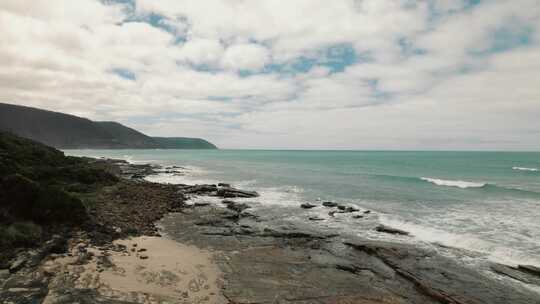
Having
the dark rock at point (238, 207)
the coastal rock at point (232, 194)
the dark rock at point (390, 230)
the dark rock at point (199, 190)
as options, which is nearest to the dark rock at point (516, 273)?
the dark rock at point (390, 230)

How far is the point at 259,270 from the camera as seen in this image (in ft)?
41.2

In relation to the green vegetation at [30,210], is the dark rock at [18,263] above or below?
below

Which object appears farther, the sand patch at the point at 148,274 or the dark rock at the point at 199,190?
the dark rock at the point at 199,190

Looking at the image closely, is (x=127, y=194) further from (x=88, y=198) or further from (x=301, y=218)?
(x=301, y=218)

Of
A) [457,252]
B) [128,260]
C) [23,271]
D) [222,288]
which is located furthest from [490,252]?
[23,271]

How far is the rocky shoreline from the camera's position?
9.55m

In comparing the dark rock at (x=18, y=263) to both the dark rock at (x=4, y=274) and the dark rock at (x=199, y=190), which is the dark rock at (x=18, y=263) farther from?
the dark rock at (x=199, y=190)

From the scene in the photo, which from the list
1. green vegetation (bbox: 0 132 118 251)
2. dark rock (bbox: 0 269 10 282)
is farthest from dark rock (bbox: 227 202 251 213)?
dark rock (bbox: 0 269 10 282)

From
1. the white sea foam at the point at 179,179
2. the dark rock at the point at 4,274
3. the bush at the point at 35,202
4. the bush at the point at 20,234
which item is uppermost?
the bush at the point at 35,202

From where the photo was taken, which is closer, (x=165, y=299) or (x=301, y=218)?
(x=165, y=299)

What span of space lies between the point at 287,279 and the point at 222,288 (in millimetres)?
2693

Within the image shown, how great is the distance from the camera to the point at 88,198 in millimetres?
22484

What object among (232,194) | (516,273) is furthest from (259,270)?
(232,194)

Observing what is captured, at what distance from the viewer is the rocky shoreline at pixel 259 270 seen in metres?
9.55
